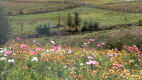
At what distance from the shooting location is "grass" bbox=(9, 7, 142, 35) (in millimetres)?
62316

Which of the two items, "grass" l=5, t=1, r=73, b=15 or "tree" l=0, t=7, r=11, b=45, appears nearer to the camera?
"tree" l=0, t=7, r=11, b=45

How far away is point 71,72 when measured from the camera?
557 centimetres

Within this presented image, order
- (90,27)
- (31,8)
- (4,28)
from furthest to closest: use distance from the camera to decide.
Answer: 1. (31,8)
2. (90,27)
3. (4,28)

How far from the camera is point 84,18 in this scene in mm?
70250

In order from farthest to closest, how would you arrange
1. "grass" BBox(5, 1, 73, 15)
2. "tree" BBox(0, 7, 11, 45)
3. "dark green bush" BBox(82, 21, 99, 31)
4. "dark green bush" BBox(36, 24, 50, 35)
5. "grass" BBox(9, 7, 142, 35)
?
"grass" BBox(5, 1, 73, 15) < "grass" BBox(9, 7, 142, 35) < "dark green bush" BBox(82, 21, 99, 31) < "dark green bush" BBox(36, 24, 50, 35) < "tree" BBox(0, 7, 11, 45)

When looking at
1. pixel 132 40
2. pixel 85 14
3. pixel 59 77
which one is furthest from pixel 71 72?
pixel 85 14

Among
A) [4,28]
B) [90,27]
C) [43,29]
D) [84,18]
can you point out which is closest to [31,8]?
[84,18]

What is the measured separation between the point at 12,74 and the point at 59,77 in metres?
0.89

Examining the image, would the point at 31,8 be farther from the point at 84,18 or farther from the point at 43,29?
the point at 43,29

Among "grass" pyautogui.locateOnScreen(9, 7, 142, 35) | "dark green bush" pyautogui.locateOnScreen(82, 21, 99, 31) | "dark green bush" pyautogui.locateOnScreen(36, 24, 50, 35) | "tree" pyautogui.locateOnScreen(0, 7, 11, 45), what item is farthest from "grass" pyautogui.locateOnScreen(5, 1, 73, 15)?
"tree" pyautogui.locateOnScreen(0, 7, 11, 45)

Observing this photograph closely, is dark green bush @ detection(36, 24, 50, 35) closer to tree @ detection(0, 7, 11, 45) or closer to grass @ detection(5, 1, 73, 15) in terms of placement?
tree @ detection(0, 7, 11, 45)

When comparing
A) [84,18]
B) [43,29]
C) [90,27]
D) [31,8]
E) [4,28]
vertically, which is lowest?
[31,8]

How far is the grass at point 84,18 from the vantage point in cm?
6232

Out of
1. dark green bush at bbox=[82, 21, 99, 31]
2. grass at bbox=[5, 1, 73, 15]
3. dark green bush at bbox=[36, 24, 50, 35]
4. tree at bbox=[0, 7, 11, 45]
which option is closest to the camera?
tree at bbox=[0, 7, 11, 45]
